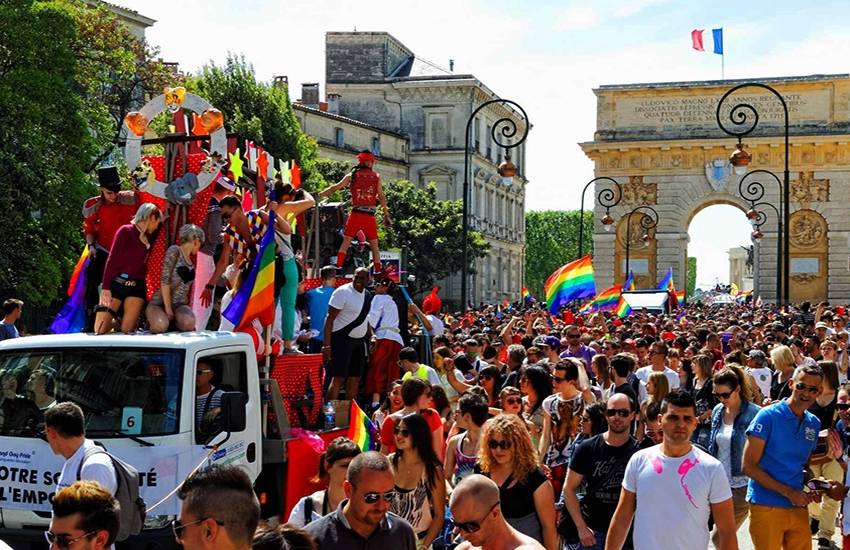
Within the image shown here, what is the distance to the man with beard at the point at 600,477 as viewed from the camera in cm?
749

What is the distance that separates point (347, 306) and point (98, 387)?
16.0 ft

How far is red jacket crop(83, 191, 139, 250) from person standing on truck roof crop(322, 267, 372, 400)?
2584 mm

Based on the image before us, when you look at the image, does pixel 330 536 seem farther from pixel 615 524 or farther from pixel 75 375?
pixel 75 375

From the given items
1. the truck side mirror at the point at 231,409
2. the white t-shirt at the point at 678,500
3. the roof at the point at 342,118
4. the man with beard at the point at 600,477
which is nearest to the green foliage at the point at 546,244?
the roof at the point at 342,118

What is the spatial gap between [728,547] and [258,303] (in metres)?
4.76

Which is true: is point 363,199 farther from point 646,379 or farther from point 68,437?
point 68,437

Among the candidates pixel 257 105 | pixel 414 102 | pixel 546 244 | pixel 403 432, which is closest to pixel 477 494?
pixel 403 432

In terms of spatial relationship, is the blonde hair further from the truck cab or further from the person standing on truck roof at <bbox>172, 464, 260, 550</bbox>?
the person standing on truck roof at <bbox>172, 464, 260, 550</bbox>

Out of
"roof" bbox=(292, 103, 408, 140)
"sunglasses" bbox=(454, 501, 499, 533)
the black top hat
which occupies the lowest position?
"sunglasses" bbox=(454, 501, 499, 533)

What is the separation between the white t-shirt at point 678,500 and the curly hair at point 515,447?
2.02 feet

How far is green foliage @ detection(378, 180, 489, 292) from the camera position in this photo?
63.8 m

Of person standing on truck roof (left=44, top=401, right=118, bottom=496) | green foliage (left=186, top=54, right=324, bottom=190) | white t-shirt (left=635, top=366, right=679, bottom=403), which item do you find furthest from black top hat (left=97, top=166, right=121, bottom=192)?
green foliage (left=186, top=54, right=324, bottom=190)

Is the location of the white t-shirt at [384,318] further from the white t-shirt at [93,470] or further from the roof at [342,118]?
the roof at [342,118]

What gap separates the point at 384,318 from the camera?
46.4 feet
